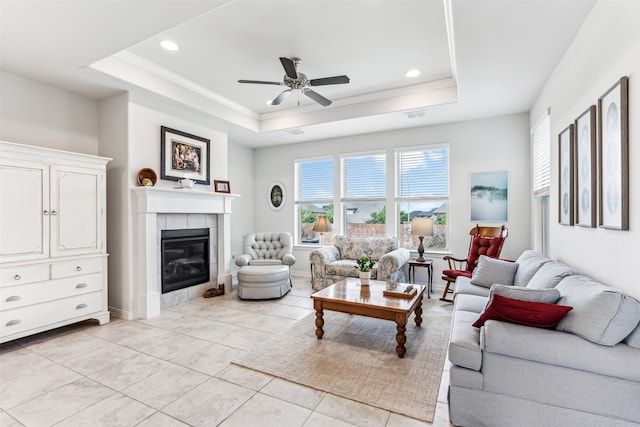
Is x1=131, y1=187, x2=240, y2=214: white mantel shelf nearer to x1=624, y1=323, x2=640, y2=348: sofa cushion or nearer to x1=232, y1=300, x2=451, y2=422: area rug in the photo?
x1=232, y1=300, x2=451, y2=422: area rug

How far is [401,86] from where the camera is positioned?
14.4 feet

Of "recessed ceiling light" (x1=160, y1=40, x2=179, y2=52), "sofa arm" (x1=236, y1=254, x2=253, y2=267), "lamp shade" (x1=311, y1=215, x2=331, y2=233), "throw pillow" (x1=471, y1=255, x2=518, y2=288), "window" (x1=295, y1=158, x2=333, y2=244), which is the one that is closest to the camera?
"recessed ceiling light" (x1=160, y1=40, x2=179, y2=52)

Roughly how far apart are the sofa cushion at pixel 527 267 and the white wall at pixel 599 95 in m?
0.20

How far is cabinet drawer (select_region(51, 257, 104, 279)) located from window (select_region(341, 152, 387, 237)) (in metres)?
3.97

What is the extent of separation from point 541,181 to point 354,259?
2906mm

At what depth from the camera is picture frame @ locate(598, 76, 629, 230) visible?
1.82 metres

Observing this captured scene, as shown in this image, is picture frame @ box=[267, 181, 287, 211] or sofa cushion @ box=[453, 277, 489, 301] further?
picture frame @ box=[267, 181, 287, 211]

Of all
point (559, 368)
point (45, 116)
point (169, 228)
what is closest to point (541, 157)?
point (559, 368)

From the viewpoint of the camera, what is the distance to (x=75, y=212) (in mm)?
3471

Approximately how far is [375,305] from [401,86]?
3122 mm

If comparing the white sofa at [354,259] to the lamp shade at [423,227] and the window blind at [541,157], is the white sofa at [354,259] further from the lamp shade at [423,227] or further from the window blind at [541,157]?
the window blind at [541,157]

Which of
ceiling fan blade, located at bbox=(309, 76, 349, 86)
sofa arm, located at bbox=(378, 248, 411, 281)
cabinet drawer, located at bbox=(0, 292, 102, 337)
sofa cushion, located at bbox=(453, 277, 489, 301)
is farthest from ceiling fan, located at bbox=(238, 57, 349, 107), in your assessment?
cabinet drawer, located at bbox=(0, 292, 102, 337)

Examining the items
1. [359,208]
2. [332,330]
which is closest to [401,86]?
[359,208]

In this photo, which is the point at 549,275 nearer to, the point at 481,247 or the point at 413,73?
the point at 481,247
